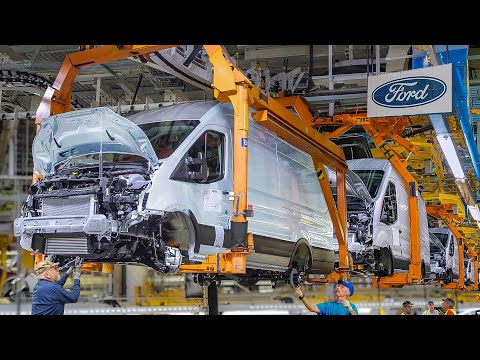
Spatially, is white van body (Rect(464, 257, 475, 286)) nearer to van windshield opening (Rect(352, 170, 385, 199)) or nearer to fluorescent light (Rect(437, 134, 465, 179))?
fluorescent light (Rect(437, 134, 465, 179))

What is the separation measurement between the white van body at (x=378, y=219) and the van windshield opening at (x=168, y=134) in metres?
3.85

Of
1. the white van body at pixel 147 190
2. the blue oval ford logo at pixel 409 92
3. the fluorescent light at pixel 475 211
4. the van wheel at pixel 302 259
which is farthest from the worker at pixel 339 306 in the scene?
the fluorescent light at pixel 475 211

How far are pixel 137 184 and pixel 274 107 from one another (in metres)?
2.08

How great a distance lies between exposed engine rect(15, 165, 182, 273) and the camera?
579 centimetres

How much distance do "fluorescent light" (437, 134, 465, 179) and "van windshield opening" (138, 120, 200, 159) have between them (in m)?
3.81

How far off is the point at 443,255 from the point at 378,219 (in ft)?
27.3

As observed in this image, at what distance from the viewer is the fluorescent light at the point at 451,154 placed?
8.95 meters

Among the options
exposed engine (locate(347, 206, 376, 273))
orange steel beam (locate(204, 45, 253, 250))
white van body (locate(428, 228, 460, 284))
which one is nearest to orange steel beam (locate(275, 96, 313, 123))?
exposed engine (locate(347, 206, 376, 273))

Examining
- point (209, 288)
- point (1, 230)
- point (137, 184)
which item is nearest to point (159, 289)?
point (1, 230)

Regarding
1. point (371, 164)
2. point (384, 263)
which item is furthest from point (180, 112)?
point (371, 164)

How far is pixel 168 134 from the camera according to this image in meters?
6.79

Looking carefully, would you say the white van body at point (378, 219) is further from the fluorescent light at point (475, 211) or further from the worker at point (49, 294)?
the worker at point (49, 294)

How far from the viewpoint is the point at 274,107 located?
287 inches

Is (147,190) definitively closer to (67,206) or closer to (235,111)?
(67,206)
